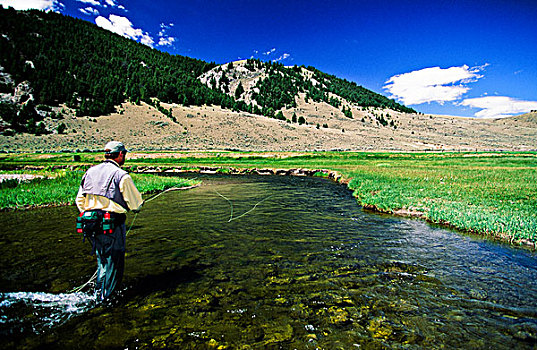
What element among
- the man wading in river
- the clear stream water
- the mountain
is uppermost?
the mountain

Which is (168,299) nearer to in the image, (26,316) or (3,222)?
(26,316)

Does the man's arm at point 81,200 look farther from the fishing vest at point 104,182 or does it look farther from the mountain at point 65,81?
the mountain at point 65,81

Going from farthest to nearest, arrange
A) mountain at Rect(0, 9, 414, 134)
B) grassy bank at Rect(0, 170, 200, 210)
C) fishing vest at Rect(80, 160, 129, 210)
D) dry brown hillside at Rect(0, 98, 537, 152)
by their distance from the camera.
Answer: mountain at Rect(0, 9, 414, 134)
dry brown hillside at Rect(0, 98, 537, 152)
grassy bank at Rect(0, 170, 200, 210)
fishing vest at Rect(80, 160, 129, 210)

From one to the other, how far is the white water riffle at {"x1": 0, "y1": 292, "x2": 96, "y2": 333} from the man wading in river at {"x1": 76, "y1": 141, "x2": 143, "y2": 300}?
108 cm

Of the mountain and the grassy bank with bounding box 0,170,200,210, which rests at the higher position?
the mountain

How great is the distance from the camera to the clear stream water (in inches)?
198

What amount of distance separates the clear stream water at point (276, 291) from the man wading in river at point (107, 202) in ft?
4.58

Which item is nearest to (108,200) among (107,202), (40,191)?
(107,202)

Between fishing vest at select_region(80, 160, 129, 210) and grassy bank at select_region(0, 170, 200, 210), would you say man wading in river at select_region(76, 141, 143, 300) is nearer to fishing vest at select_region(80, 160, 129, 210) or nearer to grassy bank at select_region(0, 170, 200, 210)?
fishing vest at select_region(80, 160, 129, 210)

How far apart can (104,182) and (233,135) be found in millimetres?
104028

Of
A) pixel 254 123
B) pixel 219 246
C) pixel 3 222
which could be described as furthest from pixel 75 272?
pixel 254 123

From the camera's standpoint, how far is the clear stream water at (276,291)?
5035mm

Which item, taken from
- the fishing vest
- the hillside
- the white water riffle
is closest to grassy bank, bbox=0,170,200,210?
the white water riffle

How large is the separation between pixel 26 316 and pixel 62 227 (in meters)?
8.17
